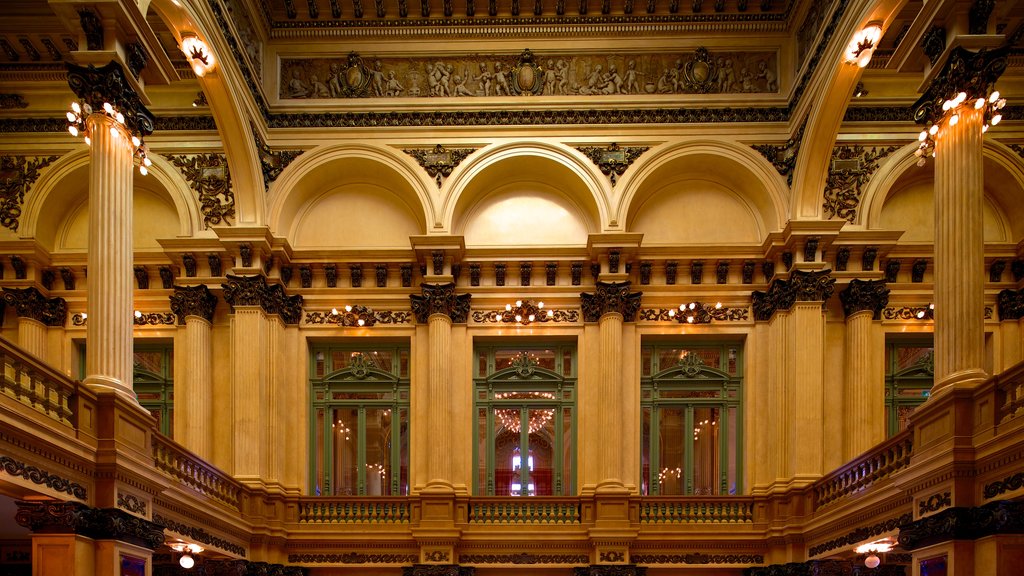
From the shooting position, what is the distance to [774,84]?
1875 cm

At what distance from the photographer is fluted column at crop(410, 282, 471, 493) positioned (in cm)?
1767

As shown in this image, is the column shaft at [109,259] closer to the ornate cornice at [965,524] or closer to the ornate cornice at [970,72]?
the ornate cornice at [965,524]

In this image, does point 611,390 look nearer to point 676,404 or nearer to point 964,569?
point 676,404

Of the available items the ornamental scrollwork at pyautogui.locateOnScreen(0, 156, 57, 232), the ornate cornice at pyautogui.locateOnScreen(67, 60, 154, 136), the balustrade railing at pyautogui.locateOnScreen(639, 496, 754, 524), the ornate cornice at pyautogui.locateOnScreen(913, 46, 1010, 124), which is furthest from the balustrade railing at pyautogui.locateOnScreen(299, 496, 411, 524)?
the ornate cornice at pyautogui.locateOnScreen(913, 46, 1010, 124)

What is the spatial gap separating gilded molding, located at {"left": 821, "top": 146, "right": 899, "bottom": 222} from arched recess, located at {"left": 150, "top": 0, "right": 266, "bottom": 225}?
1096cm

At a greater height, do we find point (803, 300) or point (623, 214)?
point (623, 214)

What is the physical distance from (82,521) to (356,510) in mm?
8216

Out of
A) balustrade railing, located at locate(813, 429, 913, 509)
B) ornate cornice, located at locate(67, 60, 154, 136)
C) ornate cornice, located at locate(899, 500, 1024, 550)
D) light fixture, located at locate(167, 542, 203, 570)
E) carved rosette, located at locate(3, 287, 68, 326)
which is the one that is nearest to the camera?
ornate cornice, located at locate(899, 500, 1024, 550)

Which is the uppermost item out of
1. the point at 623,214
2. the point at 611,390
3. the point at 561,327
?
the point at 623,214

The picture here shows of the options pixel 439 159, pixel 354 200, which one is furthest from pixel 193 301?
pixel 439 159

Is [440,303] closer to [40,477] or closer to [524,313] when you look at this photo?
[524,313]

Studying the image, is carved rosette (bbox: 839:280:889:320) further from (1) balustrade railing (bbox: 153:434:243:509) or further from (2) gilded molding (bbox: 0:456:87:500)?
(2) gilded molding (bbox: 0:456:87:500)

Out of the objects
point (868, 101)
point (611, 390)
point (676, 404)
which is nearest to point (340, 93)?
point (611, 390)

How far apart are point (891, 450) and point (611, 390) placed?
255 inches
